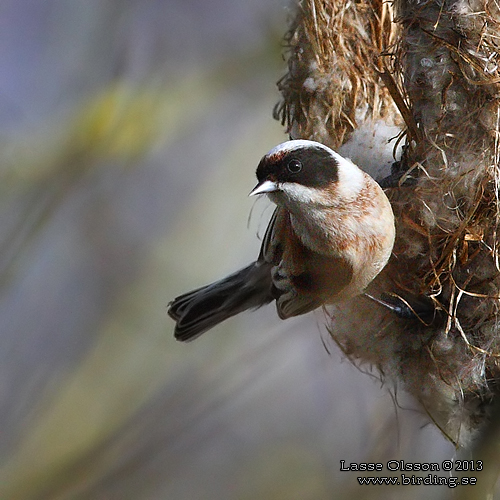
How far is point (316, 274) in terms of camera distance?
6.10 feet

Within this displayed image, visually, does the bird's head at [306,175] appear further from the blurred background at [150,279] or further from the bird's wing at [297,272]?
the blurred background at [150,279]

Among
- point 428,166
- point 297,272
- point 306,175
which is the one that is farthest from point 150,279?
point 428,166

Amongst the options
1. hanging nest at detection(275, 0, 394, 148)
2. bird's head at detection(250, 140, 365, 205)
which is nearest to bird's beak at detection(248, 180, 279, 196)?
bird's head at detection(250, 140, 365, 205)

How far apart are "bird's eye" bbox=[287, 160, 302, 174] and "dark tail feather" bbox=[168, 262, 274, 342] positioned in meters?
0.43

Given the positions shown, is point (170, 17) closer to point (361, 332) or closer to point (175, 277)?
point (175, 277)

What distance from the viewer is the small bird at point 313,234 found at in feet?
5.56

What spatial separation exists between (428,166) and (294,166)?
385 millimetres

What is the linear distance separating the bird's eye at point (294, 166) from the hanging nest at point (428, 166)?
365 mm

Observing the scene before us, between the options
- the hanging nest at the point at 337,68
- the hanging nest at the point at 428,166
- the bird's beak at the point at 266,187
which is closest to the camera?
the bird's beak at the point at 266,187

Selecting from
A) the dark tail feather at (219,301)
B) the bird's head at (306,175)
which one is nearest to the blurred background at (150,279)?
the dark tail feather at (219,301)

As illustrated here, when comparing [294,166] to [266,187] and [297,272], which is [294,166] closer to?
[266,187]

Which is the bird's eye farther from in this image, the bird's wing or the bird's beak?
the bird's wing

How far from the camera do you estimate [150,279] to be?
2.82 meters

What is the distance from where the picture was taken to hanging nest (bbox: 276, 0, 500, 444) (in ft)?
5.70
